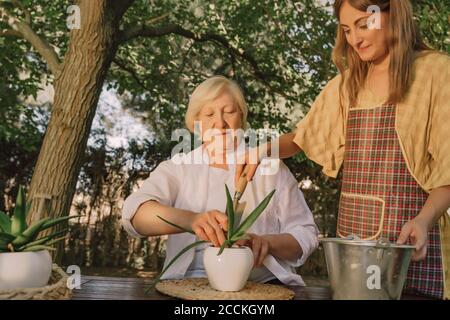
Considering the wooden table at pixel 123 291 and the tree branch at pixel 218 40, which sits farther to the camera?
the tree branch at pixel 218 40

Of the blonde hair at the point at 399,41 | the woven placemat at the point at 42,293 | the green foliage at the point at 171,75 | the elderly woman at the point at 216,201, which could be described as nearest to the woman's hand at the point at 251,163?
the elderly woman at the point at 216,201

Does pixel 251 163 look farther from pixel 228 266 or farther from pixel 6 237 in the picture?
pixel 6 237

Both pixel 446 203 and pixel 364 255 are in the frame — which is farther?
pixel 446 203

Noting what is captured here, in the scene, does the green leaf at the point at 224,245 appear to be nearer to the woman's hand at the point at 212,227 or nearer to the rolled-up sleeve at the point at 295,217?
the woman's hand at the point at 212,227

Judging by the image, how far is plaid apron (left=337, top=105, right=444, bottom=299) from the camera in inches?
69.8

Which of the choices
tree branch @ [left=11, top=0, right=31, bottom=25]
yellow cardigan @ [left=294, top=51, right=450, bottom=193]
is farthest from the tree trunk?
yellow cardigan @ [left=294, top=51, right=450, bottom=193]

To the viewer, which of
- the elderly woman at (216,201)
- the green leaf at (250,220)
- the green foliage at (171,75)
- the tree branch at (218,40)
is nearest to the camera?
the green leaf at (250,220)

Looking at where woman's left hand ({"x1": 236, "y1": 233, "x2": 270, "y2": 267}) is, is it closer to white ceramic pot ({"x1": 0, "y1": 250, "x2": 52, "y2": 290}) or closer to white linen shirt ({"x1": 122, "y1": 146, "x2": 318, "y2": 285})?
white linen shirt ({"x1": 122, "y1": 146, "x2": 318, "y2": 285})

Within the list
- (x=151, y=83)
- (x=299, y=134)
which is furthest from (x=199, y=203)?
(x=151, y=83)

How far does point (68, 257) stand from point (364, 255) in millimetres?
7044

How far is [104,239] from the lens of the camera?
783 centimetres

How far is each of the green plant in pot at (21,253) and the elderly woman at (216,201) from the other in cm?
56

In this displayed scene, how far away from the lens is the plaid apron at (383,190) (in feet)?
5.82
